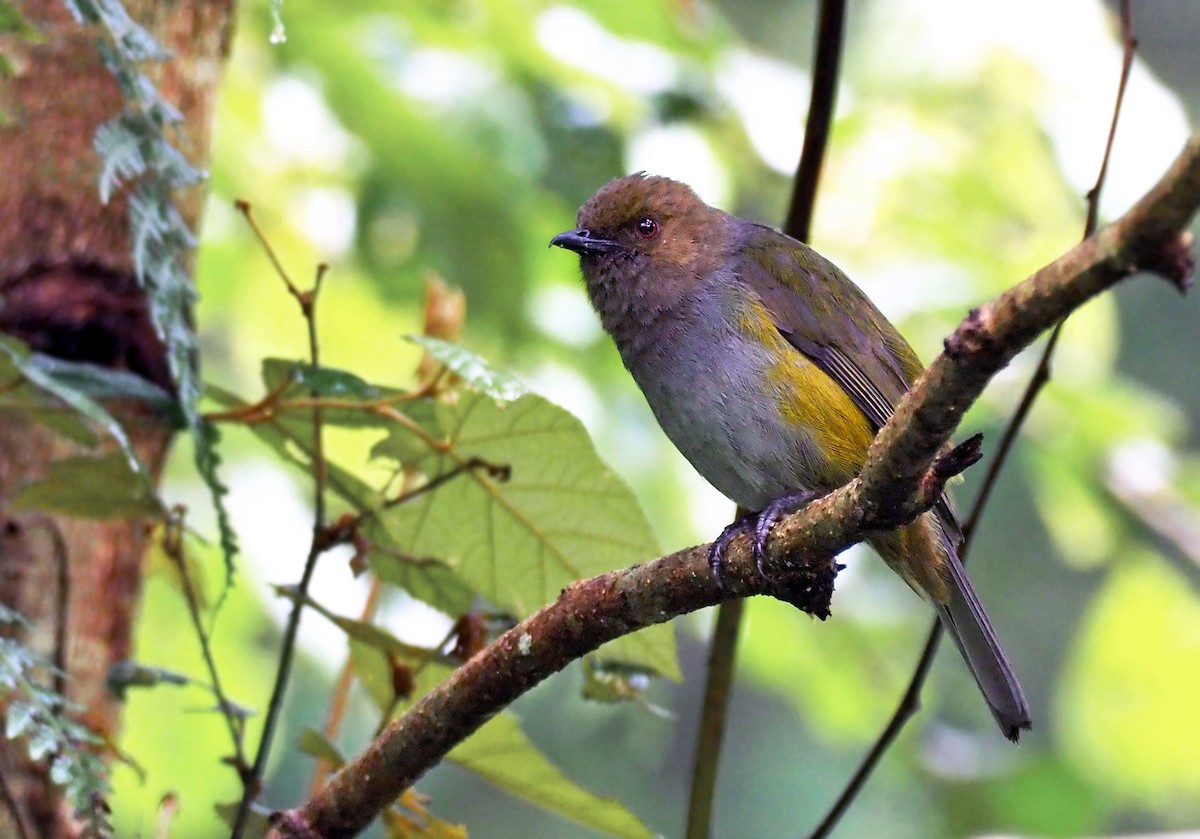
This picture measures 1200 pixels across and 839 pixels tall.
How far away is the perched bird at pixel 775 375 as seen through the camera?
2.97m

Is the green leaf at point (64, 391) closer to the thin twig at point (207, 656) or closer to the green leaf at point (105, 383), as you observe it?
the green leaf at point (105, 383)

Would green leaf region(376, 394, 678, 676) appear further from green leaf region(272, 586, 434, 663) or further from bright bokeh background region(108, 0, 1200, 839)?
Result: bright bokeh background region(108, 0, 1200, 839)

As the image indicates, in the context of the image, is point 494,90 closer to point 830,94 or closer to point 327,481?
point 830,94

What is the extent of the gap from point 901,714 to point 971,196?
224 centimetres

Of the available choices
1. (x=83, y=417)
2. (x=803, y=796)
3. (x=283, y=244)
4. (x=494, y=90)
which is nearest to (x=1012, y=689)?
(x=83, y=417)

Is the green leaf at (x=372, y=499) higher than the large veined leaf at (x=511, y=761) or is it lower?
higher

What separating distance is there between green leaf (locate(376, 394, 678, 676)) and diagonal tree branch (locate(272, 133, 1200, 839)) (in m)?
0.50

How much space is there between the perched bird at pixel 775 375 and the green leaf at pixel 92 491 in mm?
1228

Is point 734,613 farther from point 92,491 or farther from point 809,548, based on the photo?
point 92,491

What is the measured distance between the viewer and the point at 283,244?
4887 mm

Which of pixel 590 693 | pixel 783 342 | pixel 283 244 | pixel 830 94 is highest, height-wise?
pixel 283 244

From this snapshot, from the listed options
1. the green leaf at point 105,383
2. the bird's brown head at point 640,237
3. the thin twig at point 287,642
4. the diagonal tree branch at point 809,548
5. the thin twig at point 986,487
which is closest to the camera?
the diagonal tree branch at point 809,548

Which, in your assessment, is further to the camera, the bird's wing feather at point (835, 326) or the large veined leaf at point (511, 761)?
the bird's wing feather at point (835, 326)

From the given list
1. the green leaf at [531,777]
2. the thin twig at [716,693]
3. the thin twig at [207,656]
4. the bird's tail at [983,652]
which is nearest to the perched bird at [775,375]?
the bird's tail at [983,652]
